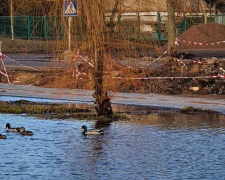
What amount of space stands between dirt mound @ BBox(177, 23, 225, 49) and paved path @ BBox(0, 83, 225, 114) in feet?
84.2

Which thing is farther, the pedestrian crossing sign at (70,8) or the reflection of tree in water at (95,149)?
the pedestrian crossing sign at (70,8)

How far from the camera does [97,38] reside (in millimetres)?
16562

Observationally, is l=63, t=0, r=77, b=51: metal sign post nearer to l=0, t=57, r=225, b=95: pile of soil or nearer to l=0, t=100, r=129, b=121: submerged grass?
l=0, t=57, r=225, b=95: pile of soil

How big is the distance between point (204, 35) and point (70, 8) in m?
34.5

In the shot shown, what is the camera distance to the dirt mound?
48.9 meters

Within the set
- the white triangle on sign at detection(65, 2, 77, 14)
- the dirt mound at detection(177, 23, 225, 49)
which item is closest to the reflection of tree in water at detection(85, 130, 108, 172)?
the white triangle on sign at detection(65, 2, 77, 14)

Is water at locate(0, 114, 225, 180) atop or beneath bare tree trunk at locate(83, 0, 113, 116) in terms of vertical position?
beneath

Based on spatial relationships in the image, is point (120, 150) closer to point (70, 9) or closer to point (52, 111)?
point (70, 9)

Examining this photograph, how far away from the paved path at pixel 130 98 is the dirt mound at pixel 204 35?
25.7 m

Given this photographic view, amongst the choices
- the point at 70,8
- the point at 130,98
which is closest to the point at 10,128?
the point at 70,8

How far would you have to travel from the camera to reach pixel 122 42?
16844mm

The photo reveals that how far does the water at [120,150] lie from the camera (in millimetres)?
11864

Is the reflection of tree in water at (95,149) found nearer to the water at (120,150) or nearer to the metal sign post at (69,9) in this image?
the water at (120,150)

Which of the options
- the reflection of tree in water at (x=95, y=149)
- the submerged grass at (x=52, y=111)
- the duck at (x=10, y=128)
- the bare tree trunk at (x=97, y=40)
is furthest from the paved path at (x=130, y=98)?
the reflection of tree in water at (x=95, y=149)
